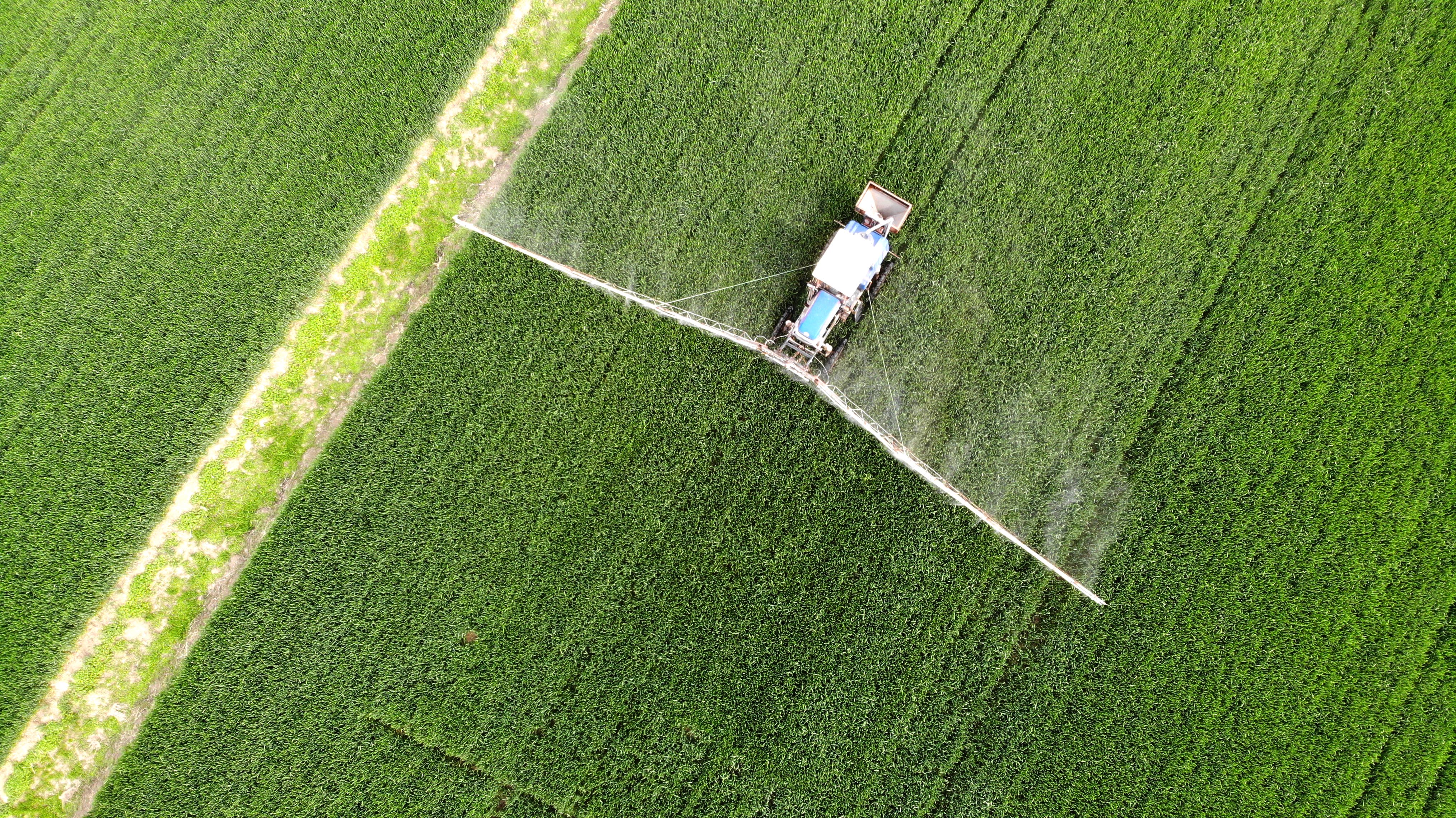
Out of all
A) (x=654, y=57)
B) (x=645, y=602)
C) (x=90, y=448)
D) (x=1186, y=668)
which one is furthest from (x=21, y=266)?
(x=1186, y=668)

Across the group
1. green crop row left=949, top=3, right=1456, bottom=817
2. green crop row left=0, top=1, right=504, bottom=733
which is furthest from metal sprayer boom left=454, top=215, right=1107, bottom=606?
green crop row left=0, top=1, right=504, bottom=733

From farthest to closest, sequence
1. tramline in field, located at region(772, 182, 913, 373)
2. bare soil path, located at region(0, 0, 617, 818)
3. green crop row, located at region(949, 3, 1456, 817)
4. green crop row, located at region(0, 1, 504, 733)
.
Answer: green crop row, located at region(0, 1, 504, 733) → bare soil path, located at region(0, 0, 617, 818) → tramline in field, located at region(772, 182, 913, 373) → green crop row, located at region(949, 3, 1456, 817)

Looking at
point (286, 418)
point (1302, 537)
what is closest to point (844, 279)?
point (1302, 537)

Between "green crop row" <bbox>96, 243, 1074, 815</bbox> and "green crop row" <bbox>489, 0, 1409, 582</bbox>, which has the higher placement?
"green crop row" <bbox>489, 0, 1409, 582</bbox>

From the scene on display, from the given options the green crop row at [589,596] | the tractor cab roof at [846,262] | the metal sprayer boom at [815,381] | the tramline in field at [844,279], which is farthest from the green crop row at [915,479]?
the tractor cab roof at [846,262]

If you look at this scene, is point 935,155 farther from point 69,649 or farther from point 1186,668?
point 69,649

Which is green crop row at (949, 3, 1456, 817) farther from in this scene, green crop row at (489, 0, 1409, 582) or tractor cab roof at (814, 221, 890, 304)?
tractor cab roof at (814, 221, 890, 304)

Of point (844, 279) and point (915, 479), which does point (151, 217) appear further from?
point (915, 479)

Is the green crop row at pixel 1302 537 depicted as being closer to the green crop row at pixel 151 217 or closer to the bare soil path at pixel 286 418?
the bare soil path at pixel 286 418
